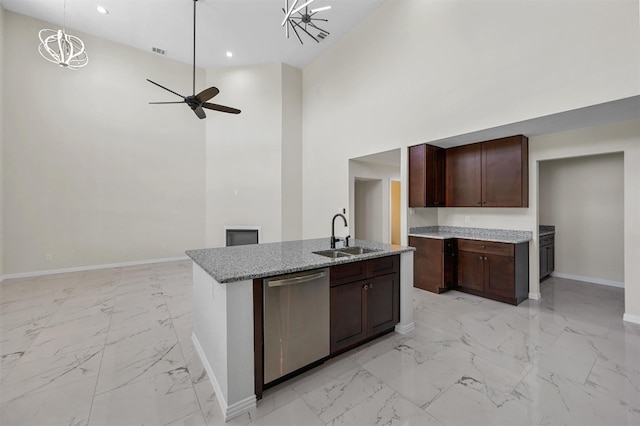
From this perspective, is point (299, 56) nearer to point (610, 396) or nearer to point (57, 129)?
point (57, 129)

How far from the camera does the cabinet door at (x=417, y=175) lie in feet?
13.4

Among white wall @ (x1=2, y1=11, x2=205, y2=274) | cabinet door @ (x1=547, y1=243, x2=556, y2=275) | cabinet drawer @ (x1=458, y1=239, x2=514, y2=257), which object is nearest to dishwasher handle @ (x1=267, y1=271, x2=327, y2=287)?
cabinet drawer @ (x1=458, y1=239, x2=514, y2=257)

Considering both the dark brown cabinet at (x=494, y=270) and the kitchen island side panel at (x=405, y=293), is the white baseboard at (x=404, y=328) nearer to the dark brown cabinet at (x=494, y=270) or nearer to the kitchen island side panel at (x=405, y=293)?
the kitchen island side panel at (x=405, y=293)

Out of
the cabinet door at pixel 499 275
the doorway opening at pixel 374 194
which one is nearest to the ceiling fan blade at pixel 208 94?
the doorway opening at pixel 374 194

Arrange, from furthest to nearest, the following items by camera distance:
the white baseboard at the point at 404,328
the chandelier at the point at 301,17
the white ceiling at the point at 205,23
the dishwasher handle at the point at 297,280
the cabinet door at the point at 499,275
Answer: the white ceiling at the point at 205,23
the cabinet door at the point at 499,275
the chandelier at the point at 301,17
the white baseboard at the point at 404,328
the dishwasher handle at the point at 297,280

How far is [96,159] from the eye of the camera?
5355mm

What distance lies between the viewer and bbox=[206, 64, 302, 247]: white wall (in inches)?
244

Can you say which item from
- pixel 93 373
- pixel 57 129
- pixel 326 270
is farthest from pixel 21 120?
pixel 326 270

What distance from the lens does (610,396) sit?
177 centimetres

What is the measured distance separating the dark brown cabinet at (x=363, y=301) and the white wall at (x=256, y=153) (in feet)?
12.9

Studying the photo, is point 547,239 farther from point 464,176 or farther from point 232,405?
point 232,405

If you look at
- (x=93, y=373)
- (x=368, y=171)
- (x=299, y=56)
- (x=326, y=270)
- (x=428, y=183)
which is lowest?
(x=93, y=373)

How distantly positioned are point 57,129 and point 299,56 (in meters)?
5.11

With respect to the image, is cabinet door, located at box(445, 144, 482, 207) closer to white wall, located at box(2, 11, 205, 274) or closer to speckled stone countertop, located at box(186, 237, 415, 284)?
speckled stone countertop, located at box(186, 237, 415, 284)
